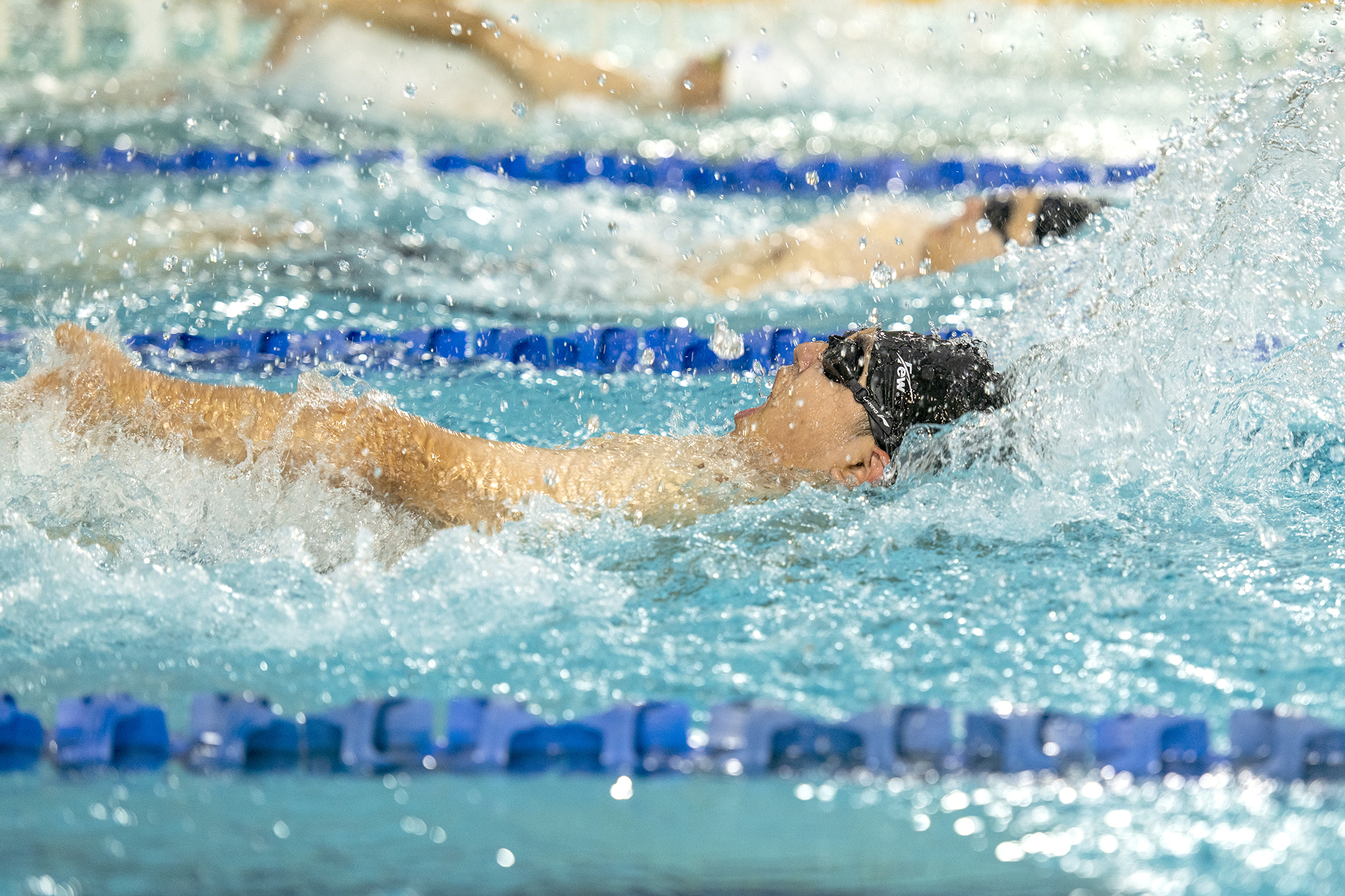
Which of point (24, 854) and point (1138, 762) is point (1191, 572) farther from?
point (24, 854)

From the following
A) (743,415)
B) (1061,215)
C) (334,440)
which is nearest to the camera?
(334,440)

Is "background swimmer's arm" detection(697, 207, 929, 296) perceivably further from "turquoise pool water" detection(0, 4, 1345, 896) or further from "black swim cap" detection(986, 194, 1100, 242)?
"black swim cap" detection(986, 194, 1100, 242)

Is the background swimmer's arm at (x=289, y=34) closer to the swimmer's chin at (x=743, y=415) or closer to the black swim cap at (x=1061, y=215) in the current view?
the black swim cap at (x=1061, y=215)

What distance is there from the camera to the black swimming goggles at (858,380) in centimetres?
190

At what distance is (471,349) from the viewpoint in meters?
3.02

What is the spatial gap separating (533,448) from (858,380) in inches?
19.1

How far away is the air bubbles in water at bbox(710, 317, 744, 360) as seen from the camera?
9.73 ft

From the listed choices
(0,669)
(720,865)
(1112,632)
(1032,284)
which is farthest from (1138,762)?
(1032,284)

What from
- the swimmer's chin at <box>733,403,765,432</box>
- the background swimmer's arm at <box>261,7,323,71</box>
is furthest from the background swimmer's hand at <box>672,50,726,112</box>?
the swimmer's chin at <box>733,403,765,432</box>

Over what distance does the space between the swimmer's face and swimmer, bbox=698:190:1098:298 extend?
60.2 inches

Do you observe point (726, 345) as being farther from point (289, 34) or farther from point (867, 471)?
point (289, 34)

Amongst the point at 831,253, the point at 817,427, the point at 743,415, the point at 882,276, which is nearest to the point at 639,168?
the point at 831,253

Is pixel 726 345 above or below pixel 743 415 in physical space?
above

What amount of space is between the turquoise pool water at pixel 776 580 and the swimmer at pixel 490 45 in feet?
8.94
